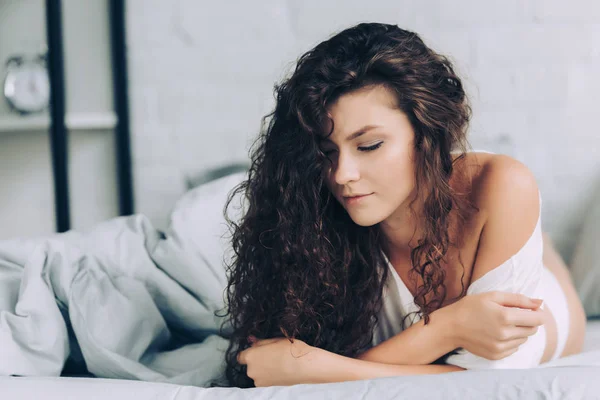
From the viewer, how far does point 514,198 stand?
0.97 meters

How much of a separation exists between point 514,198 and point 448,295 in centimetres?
21

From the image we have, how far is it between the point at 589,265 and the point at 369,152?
32.8 inches

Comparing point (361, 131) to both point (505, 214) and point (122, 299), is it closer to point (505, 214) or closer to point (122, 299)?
point (505, 214)

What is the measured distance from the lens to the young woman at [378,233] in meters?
0.89

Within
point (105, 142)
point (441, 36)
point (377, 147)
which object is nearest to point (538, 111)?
point (441, 36)

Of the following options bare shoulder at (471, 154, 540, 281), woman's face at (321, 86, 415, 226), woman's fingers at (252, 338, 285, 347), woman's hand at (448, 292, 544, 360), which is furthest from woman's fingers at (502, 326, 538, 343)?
woman's fingers at (252, 338, 285, 347)

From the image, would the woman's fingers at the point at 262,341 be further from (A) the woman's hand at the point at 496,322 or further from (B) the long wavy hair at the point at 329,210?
(A) the woman's hand at the point at 496,322

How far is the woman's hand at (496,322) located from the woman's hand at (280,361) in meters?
0.23

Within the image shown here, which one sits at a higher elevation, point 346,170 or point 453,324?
point 346,170

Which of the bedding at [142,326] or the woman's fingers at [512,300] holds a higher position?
the woman's fingers at [512,300]

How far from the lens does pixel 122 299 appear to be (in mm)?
1098

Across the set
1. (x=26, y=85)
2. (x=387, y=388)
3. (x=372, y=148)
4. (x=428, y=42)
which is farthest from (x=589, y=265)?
(x=26, y=85)

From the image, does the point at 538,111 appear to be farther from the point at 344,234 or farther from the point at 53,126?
the point at 53,126

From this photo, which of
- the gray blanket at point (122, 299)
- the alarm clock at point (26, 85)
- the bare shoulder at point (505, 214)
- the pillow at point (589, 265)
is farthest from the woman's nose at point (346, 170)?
the alarm clock at point (26, 85)
